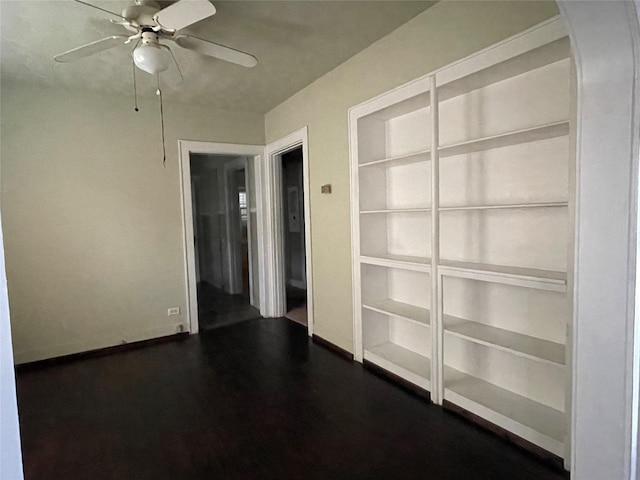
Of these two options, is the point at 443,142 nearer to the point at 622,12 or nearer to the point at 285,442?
the point at 622,12

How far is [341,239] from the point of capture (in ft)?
11.0

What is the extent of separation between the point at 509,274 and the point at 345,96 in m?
2.04

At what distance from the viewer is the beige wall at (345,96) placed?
6.81ft

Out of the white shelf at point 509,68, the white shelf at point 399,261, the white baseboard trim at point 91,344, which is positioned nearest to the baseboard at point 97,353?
the white baseboard trim at point 91,344

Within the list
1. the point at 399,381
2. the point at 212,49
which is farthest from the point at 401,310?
the point at 212,49

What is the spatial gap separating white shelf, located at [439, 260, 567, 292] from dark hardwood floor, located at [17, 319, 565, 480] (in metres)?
0.94

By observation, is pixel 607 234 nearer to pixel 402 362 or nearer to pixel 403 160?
pixel 403 160

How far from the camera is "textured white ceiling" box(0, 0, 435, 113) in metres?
2.20

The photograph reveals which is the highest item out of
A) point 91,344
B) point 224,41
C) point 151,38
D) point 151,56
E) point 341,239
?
point 224,41

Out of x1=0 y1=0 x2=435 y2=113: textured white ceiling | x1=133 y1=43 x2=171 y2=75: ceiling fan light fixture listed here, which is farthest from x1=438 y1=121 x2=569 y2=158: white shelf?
x1=133 y1=43 x2=171 y2=75: ceiling fan light fixture

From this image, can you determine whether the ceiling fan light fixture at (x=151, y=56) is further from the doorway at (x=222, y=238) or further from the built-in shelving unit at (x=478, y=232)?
the doorway at (x=222, y=238)

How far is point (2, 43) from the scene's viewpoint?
2512mm

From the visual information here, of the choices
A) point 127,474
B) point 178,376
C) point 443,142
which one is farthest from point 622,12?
point 178,376

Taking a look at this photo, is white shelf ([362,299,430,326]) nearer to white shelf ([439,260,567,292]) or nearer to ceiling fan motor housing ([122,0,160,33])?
white shelf ([439,260,567,292])
